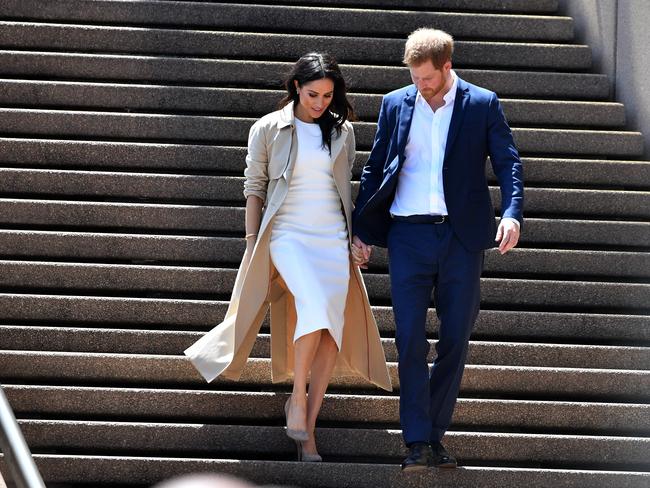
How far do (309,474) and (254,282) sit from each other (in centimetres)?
89

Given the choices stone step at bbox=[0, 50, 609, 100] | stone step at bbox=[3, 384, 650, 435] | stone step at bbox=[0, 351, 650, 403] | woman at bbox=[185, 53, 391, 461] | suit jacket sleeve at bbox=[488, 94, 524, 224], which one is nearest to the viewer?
suit jacket sleeve at bbox=[488, 94, 524, 224]

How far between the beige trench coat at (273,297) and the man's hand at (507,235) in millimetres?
835

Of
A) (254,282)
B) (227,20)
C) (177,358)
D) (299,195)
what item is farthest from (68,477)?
(227,20)

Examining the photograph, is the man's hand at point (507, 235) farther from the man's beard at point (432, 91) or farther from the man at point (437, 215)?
the man's beard at point (432, 91)

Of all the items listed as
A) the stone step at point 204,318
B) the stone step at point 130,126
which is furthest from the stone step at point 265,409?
the stone step at point 130,126

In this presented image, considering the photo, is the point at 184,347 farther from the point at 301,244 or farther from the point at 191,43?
the point at 191,43

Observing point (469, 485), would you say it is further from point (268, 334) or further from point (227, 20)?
point (227, 20)

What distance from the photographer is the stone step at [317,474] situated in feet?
18.4

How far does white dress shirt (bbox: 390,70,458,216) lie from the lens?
545cm

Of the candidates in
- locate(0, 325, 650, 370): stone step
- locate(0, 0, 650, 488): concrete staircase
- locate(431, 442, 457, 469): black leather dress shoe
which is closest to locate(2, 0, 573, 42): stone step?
locate(0, 0, 650, 488): concrete staircase

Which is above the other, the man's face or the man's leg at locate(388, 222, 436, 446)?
the man's face

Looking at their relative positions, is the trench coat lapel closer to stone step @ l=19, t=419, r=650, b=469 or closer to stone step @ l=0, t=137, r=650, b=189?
stone step @ l=19, t=419, r=650, b=469

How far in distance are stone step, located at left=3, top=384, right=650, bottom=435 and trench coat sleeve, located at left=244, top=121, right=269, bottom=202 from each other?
1.01m

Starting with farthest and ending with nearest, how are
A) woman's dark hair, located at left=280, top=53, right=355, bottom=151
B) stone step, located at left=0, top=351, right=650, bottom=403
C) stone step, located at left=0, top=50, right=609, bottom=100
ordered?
stone step, located at left=0, top=50, right=609, bottom=100 < stone step, located at left=0, top=351, right=650, bottom=403 < woman's dark hair, located at left=280, top=53, right=355, bottom=151
